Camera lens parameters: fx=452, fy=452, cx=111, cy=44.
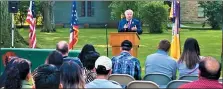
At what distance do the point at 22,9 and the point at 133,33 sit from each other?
92.8ft

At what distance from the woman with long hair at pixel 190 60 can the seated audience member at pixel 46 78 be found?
2786mm

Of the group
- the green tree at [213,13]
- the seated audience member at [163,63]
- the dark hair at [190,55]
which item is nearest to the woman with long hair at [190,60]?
the dark hair at [190,55]

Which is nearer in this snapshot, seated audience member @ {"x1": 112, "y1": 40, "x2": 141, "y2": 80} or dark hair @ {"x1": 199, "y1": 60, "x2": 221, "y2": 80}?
dark hair @ {"x1": 199, "y1": 60, "x2": 221, "y2": 80}

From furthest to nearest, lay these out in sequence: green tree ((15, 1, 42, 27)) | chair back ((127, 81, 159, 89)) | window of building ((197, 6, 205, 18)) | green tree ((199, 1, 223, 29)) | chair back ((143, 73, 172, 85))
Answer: window of building ((197, 6, 205, 18)) → green tree ((15, 1, 42, 27)) → green tree ((199, 1, 223, 29)) → chair back ((143, 73, 172, 85)) → chair back ((127, 81, 159, 89))

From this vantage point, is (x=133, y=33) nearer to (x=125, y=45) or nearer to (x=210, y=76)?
Result: (x=125, y=45)

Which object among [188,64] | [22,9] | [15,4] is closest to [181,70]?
[188,64]

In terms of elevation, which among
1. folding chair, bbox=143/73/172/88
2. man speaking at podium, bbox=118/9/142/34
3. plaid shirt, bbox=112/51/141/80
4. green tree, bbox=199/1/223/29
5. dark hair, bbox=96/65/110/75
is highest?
green tree, bbox=199/1/223/29

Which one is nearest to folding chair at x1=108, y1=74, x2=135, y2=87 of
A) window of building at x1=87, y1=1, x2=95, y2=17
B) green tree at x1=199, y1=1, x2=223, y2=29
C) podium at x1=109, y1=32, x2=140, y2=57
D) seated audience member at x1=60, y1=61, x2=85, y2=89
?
seated audience member at x1=60, y1=61, x2=85, y2=89

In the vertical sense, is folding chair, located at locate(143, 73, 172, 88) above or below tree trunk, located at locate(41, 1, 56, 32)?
below

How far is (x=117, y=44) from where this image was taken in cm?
1186

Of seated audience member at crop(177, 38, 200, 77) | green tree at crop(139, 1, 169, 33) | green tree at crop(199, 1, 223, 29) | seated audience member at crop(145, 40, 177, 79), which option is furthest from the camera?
green tree at crop(199, 1, 223, 29)

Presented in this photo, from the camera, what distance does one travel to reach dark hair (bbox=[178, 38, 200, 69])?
699 cm

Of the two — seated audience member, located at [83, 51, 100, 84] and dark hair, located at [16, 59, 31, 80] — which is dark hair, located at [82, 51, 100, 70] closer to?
seated audience member, located at [83, 51, 100, 84]

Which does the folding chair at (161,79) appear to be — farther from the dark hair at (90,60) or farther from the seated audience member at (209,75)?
the seated audience member at (209,75)
